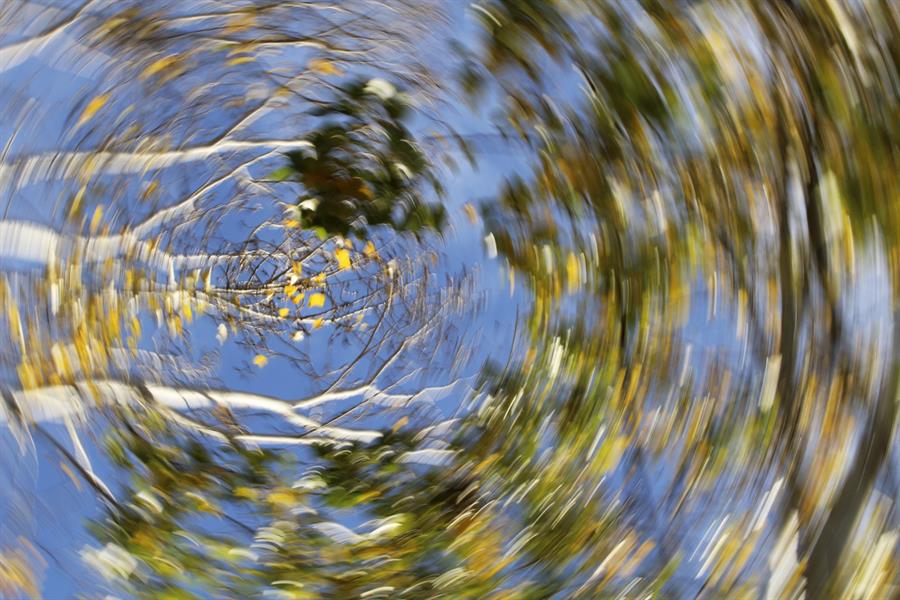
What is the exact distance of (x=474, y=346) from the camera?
2615 millimetres

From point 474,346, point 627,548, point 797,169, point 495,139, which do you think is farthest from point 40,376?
point 797,169

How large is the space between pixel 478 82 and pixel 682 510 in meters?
1.46

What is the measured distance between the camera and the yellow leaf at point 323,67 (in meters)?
2.30

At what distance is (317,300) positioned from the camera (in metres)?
3.21

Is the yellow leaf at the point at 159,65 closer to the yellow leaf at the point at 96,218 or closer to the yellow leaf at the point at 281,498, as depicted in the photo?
the yellow leaf at the point at 96,218

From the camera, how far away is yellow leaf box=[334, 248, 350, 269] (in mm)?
3078

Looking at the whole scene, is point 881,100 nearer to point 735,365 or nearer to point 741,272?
point 741,272

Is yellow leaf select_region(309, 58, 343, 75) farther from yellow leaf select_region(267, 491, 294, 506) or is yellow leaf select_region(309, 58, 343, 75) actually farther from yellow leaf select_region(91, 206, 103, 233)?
yellow leaf select_region(267, 491, 294, 506)

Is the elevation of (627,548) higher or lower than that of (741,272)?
lower

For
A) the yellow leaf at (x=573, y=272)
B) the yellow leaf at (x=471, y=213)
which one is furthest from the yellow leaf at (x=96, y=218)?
the yellow leaf at (x=573, y=272)

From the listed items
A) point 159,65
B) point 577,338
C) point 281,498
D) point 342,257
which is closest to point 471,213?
point 577,338

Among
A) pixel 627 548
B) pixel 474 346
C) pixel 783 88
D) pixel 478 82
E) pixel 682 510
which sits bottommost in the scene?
pixel 627 548

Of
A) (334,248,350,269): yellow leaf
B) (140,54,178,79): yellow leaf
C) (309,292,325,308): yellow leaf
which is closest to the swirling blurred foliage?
(140,54,178,79): yellow leaf

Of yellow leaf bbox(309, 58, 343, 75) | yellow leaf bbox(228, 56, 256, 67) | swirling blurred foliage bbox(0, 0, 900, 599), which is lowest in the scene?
swirling blurred foliage bbox(0, 0, 900, 599)
